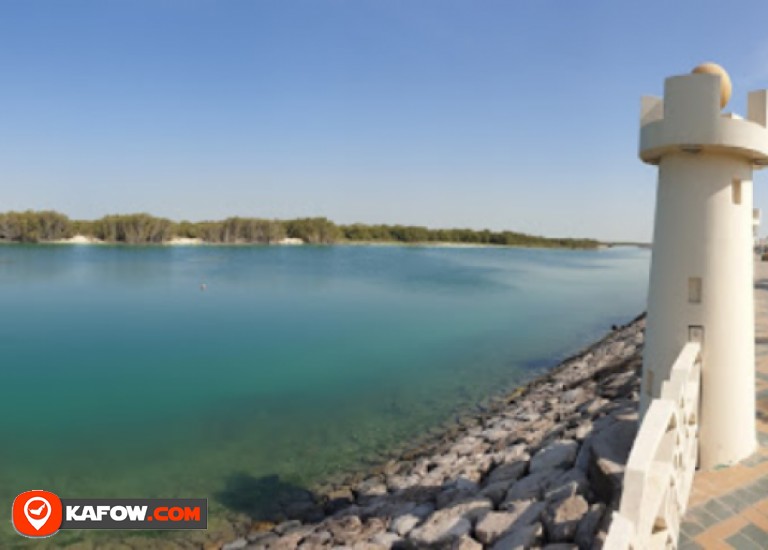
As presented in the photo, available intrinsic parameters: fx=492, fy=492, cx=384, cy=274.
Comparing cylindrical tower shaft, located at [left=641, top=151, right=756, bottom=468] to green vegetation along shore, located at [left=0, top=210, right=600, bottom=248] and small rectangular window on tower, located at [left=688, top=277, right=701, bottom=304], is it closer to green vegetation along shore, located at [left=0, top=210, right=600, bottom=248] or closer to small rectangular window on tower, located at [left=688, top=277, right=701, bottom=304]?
small rectangular window on tower, located at [left=688, top=277, right=701, bottom=304]

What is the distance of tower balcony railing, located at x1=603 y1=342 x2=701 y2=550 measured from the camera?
134 inches

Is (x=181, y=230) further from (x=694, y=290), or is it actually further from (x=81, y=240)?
(x=694, y=290)

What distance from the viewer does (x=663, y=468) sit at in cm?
392

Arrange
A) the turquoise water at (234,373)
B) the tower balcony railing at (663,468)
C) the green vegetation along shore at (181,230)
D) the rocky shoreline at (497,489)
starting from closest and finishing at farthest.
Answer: the tower balcony railing at (663,468) → the rocky shoreline at (497,489) → the turquoise water at (234,373) → the green vegetation along shore at (181,230)

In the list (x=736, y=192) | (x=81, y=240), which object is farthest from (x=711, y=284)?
(x=81, y=240)

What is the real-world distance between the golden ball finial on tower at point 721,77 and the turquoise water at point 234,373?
349 inches

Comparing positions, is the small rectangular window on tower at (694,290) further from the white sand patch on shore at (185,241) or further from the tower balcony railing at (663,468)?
the white sand patch on shore at (185,241)

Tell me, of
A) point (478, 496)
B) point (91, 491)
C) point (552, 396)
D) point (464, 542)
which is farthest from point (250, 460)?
point (552, 396)

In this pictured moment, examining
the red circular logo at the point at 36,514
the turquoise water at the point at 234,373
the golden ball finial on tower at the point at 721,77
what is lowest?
the red circular logo at the point at 36,514

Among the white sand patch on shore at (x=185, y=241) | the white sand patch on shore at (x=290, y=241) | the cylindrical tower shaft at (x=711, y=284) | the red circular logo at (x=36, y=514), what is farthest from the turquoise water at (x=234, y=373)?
the white sand patch on shore at (x=290, y=241)

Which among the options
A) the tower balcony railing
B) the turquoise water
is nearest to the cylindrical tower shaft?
the tower balcony railing

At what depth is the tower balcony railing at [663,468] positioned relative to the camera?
11.2 feet

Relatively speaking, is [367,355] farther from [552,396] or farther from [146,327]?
[146,327]

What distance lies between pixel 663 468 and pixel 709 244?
2700 millimetres
